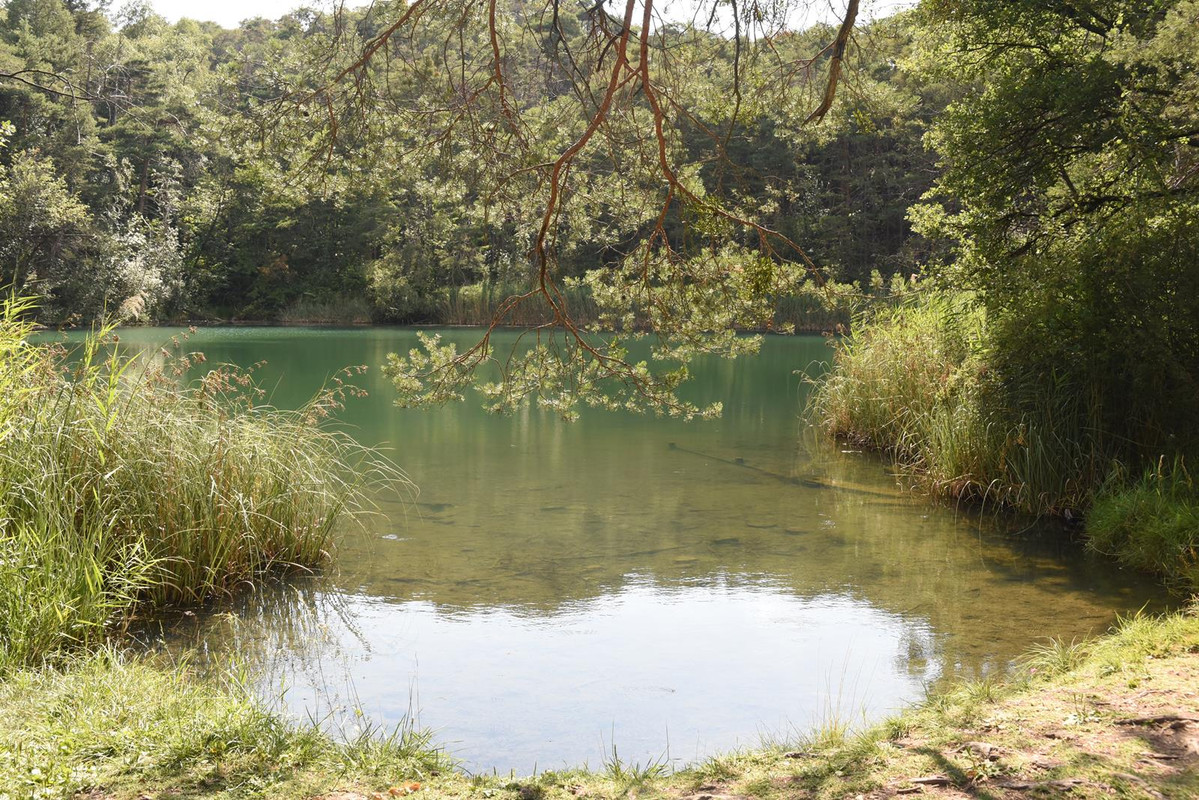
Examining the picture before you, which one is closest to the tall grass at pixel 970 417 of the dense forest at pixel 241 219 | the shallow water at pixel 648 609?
the shallow water at pixel 648 609

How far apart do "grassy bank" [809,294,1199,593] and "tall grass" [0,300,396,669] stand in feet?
17.8

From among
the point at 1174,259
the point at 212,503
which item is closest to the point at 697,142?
the point at 1174,259

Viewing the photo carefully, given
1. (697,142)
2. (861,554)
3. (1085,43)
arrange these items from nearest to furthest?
(861,554)
(1085,43)
(697,142)

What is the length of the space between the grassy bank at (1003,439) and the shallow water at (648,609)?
291 millimetres

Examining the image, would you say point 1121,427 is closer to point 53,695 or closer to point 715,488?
point 715,488

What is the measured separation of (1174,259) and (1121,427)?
142 centimetres

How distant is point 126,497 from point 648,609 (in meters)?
3.17

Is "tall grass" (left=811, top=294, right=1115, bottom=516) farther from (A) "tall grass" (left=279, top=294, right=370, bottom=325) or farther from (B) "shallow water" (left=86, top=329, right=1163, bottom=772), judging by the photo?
(A) "tall grass" (left=279, top=294, right=370, bottom=325)

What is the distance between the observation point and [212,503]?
6.09 m

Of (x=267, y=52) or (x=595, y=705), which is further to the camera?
(x=267, y=52)

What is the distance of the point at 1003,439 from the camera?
859 centimetres

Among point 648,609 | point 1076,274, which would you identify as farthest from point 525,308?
point 648,609

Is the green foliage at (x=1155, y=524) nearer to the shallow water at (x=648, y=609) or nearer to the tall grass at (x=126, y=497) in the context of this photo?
the shallow water at (x=648, y=609)

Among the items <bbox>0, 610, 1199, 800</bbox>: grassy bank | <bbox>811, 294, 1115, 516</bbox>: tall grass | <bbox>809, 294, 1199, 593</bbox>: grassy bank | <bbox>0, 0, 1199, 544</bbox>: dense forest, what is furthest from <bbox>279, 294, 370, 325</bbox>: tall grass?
<bbox>0, 610, 1199, 800</bbox>: grassy bank
